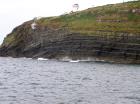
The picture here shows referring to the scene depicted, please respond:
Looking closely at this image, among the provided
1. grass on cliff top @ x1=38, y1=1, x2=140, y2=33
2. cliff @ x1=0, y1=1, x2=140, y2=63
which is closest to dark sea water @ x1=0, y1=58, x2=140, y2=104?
cliff @ x1=0, y1=1, x2=140, y2=63

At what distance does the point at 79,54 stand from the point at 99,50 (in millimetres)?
6718

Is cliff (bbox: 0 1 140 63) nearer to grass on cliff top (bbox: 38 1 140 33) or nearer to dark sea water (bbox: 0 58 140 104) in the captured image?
grass on cliff top (bbox: 38 1 140 33)

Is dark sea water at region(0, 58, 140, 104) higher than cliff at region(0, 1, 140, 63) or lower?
lower

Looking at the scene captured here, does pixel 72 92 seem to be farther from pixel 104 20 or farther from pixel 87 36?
pixel 104 20

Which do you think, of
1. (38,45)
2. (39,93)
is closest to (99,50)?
(38,45)

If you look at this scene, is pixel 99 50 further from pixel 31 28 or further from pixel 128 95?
pixel 128 95

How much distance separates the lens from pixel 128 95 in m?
57.3

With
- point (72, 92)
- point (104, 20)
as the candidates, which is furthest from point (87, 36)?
point (72, 92)

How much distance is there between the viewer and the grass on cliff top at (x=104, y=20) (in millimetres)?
151500

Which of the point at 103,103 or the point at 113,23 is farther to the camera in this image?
the point at 113,23

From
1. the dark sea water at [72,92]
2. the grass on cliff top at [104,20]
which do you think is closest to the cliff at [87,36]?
the grass on cliff top at [104,20]

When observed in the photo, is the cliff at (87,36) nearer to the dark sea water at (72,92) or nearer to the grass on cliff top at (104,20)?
the grass on cliff top at (104,20)

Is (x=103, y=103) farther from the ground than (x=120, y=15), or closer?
closer

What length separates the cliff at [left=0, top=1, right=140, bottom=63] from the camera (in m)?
141
